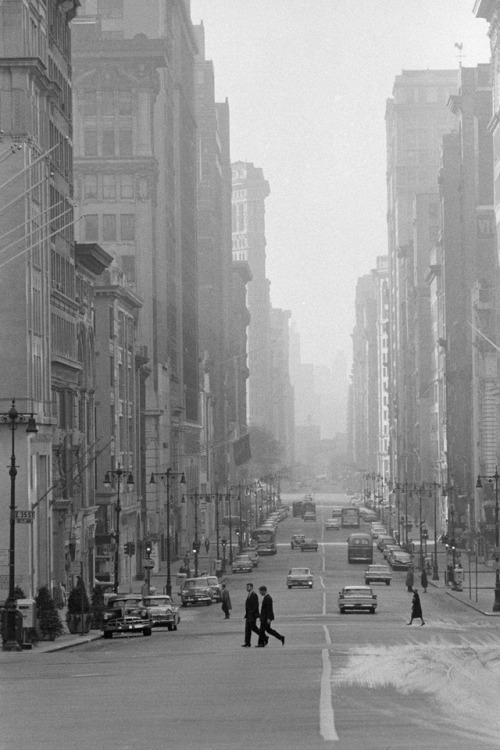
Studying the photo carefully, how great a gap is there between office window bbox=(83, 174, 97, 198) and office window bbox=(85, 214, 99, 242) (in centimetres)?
179

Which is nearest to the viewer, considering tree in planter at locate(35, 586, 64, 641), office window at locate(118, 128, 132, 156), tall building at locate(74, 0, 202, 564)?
tree in planter at locate(35, 586, 64, 641)

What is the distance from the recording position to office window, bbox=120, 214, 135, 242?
13500 cm

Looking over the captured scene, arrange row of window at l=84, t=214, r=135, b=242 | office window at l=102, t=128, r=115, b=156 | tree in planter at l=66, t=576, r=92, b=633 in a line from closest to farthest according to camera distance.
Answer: tree in planter at l=66, t=576, r=92, b=633, row of window at l=84, t=214, r=135, b=242, office window at l=102, t=128, r=115, b=156

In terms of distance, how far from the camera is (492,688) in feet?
82.5

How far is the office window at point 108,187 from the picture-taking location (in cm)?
13500

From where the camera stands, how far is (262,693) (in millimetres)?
24641

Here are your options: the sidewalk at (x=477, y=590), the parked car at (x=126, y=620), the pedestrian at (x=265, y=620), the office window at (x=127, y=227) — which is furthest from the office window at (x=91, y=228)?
the pedestrian at (x=265, y=620)

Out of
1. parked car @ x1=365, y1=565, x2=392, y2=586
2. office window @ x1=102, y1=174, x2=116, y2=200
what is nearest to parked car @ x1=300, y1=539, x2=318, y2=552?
office window @ x1=102, y1=174, x2=116, y2=200

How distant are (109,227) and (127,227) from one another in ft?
5.12

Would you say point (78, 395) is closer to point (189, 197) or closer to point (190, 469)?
point (190, 469)

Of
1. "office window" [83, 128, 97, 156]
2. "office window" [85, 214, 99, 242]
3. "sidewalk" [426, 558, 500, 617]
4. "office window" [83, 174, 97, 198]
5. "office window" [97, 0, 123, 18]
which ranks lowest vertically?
"sidewalk" [426, 558, 500, 617]

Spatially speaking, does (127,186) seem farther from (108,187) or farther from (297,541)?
(297,541)

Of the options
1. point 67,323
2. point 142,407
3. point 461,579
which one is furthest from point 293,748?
point 142,407

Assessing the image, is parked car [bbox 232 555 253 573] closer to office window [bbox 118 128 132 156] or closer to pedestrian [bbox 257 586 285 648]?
office window [bbox 118 128 132 156]
